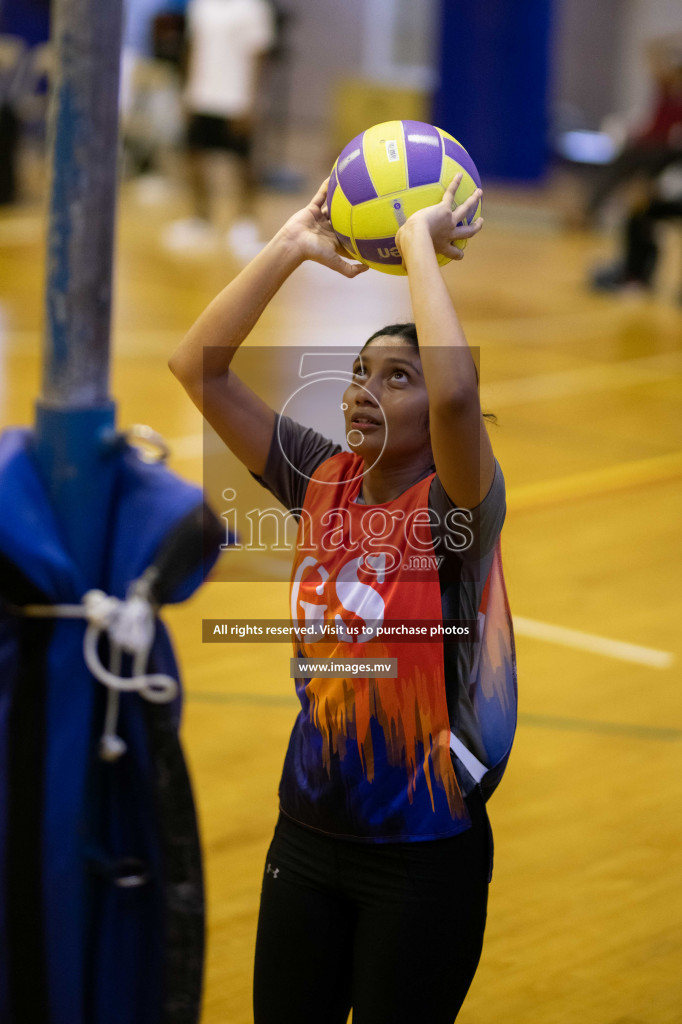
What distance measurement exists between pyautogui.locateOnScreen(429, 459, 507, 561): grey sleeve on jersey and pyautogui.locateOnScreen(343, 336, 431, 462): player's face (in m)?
0.07

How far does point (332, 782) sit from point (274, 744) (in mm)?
1755

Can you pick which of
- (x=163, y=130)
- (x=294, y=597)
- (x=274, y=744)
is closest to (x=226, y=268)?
(x=163, y=130)

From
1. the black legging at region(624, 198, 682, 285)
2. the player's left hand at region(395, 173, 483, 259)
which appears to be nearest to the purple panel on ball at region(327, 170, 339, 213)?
the player's left hand at region(395, 173, 483, 259)

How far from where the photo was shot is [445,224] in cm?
151

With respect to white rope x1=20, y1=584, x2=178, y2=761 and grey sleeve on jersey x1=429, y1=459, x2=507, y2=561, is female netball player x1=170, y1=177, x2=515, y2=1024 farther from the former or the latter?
white rope x1=20, y1=584, x2=178, y2=761

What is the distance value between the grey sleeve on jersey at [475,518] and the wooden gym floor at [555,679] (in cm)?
39

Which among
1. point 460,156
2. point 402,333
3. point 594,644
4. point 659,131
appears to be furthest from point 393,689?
point 659,131

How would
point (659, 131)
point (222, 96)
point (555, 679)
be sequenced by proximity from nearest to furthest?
1. point (555, 679)
2. point (659, 131)
3. point (222, 96)

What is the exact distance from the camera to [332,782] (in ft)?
5.24

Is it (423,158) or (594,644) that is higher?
(423,158)

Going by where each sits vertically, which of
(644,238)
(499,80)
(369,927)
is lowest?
(369,927)

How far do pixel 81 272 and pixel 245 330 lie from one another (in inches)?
8.5

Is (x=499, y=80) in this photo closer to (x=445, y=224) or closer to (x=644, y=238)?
(x=644, y=238)

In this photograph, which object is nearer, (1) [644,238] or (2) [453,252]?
(2) [453,252]
